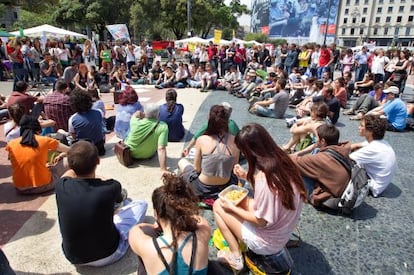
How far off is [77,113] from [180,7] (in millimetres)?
38095

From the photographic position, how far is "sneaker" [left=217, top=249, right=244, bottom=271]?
259 cm

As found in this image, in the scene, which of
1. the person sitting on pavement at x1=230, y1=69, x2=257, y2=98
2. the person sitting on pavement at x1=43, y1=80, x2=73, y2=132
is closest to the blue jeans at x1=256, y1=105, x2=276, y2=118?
the person sitting on pavement at x1=230, y1=69, x2=257, y2=98

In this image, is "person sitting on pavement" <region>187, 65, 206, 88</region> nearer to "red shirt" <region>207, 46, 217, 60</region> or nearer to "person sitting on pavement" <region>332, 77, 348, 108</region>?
"red shirt" <region>207, 46, 217, 60</region>

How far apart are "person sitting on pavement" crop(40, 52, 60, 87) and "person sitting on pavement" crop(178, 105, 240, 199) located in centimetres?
1066

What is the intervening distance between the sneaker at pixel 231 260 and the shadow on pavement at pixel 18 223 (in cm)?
206

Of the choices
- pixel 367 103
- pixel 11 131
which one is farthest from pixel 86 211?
pixel 367 103

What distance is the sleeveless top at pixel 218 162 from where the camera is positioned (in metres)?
3.31

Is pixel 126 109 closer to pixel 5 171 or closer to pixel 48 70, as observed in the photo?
pixel 5 171

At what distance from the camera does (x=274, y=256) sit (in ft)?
7.93

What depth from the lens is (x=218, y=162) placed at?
332 cm

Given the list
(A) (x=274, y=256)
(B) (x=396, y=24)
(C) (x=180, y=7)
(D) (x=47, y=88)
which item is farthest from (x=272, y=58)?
(B) (x=396, y=24)

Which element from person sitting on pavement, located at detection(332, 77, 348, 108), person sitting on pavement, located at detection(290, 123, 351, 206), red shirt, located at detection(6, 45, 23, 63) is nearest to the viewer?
person sitting on pavement, located at detection(290, 123, 351, 206)

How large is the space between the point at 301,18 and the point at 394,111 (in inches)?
3945

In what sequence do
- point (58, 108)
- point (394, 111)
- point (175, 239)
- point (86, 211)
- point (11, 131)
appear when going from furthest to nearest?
point (394, 111) < point (58, 108) < point (11, 131) < point (86, 211) < point (175, 239)
